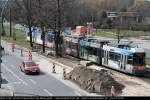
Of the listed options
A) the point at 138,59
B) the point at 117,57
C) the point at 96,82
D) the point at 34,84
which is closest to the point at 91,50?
the point at 117,57

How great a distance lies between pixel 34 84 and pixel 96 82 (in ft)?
19.2

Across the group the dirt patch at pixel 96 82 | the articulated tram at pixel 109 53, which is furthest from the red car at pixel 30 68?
the articulated tram at pixel 109 53

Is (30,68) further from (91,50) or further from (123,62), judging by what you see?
(91,50)

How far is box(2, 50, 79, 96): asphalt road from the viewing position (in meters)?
30.6

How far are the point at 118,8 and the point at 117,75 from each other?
135 metres

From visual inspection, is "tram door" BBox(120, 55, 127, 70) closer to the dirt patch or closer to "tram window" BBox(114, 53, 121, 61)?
"tram window" BBox(114, 53, 121, 61)

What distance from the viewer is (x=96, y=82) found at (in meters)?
31.7

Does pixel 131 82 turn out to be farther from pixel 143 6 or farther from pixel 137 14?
pixel 143 6

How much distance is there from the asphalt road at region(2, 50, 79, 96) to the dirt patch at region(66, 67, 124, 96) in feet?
4.30

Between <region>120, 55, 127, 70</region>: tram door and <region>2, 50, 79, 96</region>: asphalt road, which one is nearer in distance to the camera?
<region>2, 50, 79, 96</region>: asphalt road

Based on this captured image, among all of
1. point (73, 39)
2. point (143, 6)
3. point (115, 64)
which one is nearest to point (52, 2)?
point (73, 39)

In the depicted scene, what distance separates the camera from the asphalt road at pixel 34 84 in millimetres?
30572

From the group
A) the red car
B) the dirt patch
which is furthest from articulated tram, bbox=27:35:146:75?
the red car

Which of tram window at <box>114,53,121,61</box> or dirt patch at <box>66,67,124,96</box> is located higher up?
tram window at <box>114,53,121,61</box>
